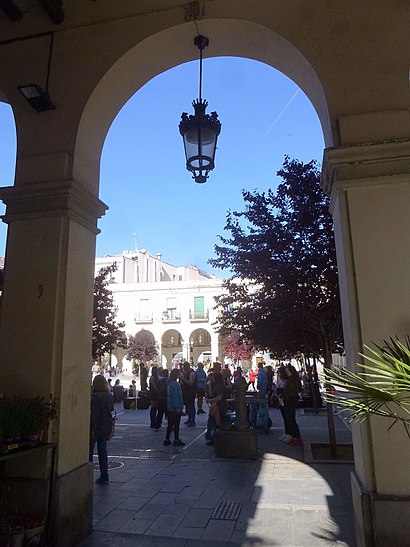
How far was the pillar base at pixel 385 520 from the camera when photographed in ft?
9.73

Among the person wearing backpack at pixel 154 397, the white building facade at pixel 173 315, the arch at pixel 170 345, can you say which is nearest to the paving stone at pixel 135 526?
the person wearing backpack at pixel 154 397

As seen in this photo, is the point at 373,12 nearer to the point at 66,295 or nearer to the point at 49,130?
the point at 49,130

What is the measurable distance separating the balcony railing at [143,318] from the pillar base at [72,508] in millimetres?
41702

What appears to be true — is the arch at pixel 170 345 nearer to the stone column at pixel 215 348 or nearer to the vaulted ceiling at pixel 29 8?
the stone column at pixel 215 348

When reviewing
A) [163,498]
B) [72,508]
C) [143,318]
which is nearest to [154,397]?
[163,498]

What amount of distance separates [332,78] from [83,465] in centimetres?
446

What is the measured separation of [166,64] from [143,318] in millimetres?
42123

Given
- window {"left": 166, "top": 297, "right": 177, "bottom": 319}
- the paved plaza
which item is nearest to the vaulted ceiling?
the paved plaza

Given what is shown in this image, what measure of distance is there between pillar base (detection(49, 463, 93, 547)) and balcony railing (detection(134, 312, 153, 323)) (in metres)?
41.7

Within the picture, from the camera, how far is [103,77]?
14.5 feet

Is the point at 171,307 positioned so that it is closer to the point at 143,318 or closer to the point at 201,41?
the point at 143,318

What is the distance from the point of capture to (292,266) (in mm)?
8102

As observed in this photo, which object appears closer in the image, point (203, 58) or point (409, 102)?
point (409, 102)

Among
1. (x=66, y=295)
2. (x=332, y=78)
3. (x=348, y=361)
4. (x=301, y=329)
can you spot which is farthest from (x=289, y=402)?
(x=332, y=78)
